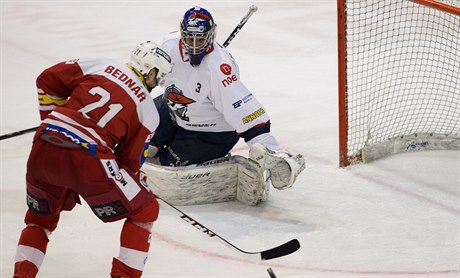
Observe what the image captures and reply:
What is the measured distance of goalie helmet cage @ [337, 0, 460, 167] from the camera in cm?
495

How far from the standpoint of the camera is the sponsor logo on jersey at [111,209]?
3.41 m

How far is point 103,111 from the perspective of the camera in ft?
11.1

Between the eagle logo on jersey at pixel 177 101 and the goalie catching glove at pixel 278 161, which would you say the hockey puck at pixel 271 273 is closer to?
the goalie catching glove at pixel 278 161

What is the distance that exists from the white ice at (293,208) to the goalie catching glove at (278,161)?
0.68 ft

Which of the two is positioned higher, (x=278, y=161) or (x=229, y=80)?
(x=229, y=80)

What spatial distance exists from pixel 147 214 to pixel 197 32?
3.48 feet

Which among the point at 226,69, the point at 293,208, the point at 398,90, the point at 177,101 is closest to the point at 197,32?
the point at 226,69

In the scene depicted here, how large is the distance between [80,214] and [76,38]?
2920 mm

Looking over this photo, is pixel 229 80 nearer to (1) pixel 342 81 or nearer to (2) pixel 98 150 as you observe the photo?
(1) pixel 342 81

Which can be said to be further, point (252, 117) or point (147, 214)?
point (252, 117)

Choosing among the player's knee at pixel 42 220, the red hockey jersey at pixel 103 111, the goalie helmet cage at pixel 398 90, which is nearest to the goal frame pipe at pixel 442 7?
the goalie helmet cage at pixel 398 90

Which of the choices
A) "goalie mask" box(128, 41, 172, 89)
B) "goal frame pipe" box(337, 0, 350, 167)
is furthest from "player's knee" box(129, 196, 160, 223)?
"goal frame pipe" box(337, 0, 350, 167)

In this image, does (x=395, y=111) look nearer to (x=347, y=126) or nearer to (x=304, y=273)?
(x=347, y=126)

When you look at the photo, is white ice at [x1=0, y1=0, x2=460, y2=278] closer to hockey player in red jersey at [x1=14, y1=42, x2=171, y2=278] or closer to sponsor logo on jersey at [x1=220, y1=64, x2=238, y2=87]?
hockey player in red jersey at [x1=14, y1=42, x2=171, y2=278]
